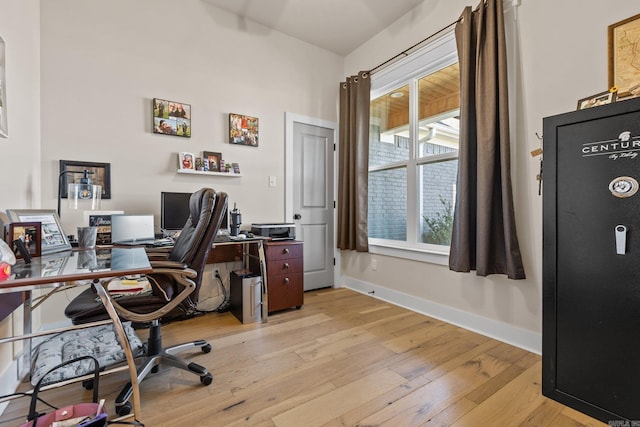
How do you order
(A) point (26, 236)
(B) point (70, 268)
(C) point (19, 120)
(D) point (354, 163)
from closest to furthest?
1. (B) point (70, 268)
2. (A) point (26, 236)
3. (C) point (19, 120)
4. (D) point (354, 163)

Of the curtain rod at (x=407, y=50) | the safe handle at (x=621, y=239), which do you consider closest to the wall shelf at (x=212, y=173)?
the curtain rod at (x=407, y=50)

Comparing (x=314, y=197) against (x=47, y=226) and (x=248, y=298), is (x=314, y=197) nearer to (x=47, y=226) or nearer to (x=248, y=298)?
(x=248, y=298)

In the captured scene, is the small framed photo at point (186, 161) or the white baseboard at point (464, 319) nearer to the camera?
the white baseboard at point (464, 319)

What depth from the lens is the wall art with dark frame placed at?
2.23 metres

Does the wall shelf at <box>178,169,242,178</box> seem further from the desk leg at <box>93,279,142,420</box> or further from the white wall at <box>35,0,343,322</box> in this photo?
the desk leg at <box>93,279,142,420</box>

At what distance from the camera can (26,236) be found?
1415 millimetres

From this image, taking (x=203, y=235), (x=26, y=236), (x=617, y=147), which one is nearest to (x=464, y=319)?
(x=617, y=147)

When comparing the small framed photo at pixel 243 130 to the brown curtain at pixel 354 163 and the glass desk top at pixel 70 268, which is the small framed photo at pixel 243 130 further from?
the glass desk top at pixel 70 268

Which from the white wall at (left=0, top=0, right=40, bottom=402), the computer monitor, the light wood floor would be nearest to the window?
the light wood floor

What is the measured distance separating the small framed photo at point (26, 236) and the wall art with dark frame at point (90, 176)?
940 mm

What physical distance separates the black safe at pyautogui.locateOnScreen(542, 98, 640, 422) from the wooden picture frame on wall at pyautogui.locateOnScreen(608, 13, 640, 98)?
0.46m

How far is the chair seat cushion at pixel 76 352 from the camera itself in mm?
1571

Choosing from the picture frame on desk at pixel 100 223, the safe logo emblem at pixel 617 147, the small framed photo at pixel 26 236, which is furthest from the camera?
the picture frame on desk at pixel 100 223

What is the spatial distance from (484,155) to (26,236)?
9.18 feet
